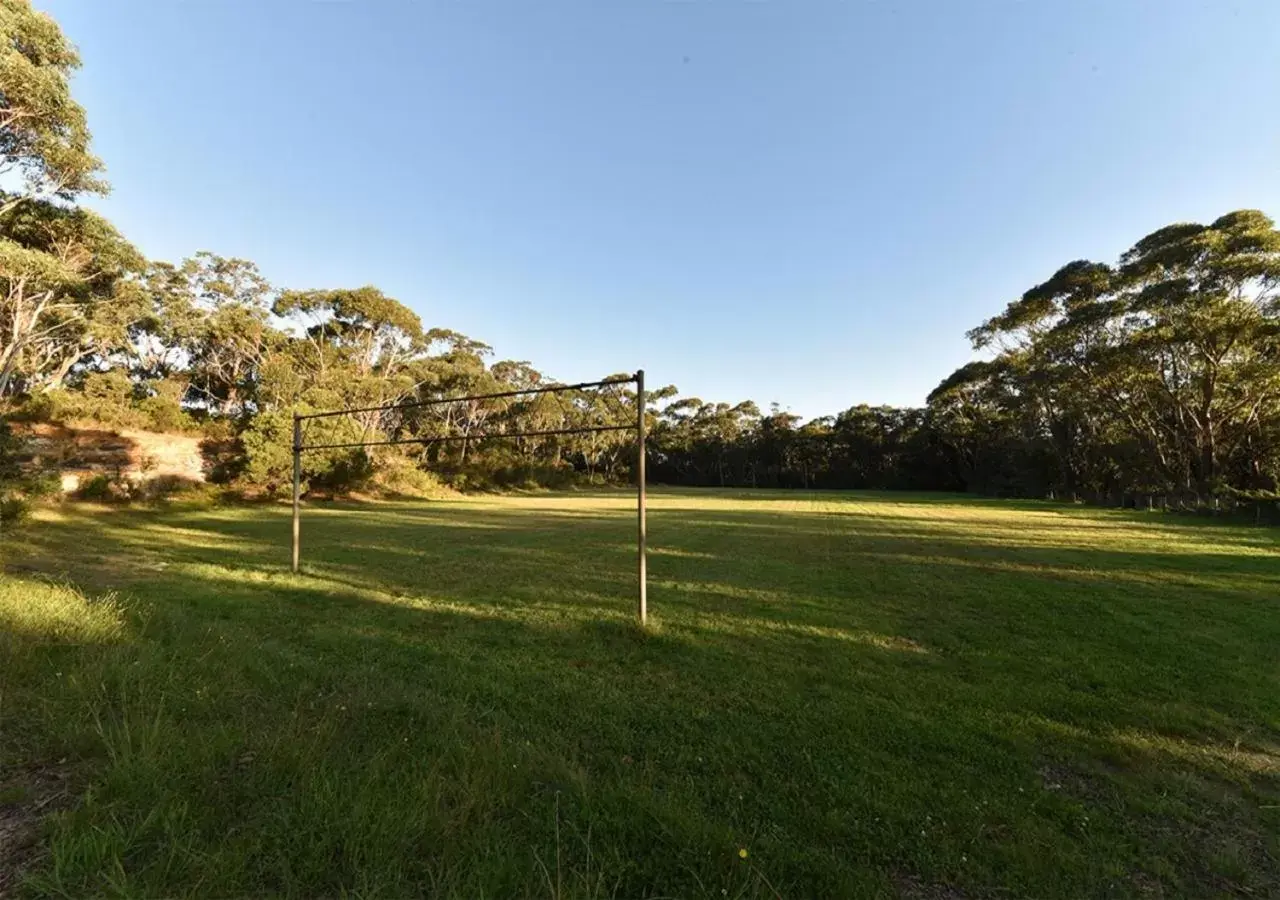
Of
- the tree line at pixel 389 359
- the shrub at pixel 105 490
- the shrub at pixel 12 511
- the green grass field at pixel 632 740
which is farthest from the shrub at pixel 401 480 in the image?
the green grass field at pixel 632 740

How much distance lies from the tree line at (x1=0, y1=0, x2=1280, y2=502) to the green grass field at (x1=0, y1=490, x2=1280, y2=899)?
37.8 feet

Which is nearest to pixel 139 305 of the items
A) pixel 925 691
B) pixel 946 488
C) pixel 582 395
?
pixel 925 691

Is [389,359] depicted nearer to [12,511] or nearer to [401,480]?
[401,480]

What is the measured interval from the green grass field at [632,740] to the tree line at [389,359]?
37.8 feet

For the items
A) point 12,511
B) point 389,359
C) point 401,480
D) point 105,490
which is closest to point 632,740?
point 12,511

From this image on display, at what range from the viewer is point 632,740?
3346mm

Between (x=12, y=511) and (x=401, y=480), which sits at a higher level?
(x=401, y=480)

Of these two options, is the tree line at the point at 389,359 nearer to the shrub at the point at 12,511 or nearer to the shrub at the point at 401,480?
the shrub at the point at 401,480

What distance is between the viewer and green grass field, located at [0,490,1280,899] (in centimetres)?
217

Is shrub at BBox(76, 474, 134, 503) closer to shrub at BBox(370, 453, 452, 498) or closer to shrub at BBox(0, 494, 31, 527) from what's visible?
shrub at BBox(0, 494, 31, 527)

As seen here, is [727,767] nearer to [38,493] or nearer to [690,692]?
[690,692]

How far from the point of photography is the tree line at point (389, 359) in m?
13.9

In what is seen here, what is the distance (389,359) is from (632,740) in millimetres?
33247

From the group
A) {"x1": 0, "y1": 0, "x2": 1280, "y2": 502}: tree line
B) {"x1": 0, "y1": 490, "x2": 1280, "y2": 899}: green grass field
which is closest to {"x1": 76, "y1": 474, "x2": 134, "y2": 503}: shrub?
{"x1": 0, "y1": 0, "x2": 1280, "y2": 502}: tree line
